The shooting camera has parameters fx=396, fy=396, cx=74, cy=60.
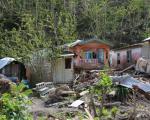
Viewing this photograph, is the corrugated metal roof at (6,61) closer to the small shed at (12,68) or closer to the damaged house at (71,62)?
the small shed at (12,68)

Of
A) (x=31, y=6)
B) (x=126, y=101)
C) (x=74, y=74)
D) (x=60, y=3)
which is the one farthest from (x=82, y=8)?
(x=126, y=101)

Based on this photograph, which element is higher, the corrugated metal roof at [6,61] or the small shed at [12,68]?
the corrugated metal roof at [6,61]

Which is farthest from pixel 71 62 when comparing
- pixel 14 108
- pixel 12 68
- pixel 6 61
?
pixel 14 108

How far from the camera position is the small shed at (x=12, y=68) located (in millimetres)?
29109

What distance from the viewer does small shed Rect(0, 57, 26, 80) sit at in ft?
95.5

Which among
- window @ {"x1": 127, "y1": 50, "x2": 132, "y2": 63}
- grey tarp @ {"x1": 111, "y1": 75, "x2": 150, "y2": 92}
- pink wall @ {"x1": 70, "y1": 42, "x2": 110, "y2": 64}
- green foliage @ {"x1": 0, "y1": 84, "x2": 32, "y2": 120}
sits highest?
green foliage @ {"x1": 0, "y1": 84, "x2": 32, "y2": 120}

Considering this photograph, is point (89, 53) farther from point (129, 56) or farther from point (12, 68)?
point (12, 68)

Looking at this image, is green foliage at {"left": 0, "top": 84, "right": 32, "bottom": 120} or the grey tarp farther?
the grey tarp

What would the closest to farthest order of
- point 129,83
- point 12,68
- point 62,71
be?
point 129,83 → point 62,71 → point 12,68

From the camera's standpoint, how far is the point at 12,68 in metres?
30.3

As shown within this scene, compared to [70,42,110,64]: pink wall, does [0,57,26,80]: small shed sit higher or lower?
lower

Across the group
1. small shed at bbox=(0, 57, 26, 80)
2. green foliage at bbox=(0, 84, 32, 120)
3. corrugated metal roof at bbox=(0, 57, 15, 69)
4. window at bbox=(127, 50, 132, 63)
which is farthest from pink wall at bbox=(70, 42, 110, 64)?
green foliage at bbox=(0, 84, 32, 120)

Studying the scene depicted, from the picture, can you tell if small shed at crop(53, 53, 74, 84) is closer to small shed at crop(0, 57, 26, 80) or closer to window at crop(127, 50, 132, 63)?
small shed at crop(0, 57, 26, 80)

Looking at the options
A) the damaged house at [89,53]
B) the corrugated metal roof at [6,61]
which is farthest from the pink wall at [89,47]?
the corrugated metal roof at [6,61]
